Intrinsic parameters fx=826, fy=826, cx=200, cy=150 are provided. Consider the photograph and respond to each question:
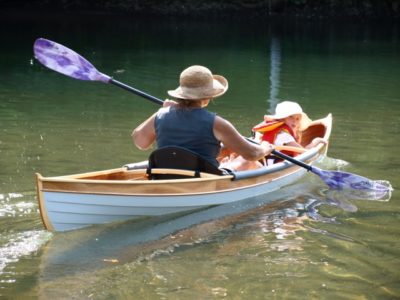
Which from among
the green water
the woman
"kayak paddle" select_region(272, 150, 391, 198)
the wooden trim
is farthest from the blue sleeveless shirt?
the wooden trim

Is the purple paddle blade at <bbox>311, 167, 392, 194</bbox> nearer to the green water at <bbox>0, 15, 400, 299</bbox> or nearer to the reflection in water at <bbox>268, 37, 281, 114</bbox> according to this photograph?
the green water at <bbox>0, 15, 400, 299</bbox>

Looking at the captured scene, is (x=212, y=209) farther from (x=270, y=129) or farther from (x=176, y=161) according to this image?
(x=270, y=129)

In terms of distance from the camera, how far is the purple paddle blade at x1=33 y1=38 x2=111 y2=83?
7273mm

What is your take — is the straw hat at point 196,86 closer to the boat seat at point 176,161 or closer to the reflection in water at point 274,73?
the boat seat at point 176,161

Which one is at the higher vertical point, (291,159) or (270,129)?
(270,129)

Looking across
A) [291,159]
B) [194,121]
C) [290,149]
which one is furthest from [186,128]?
[290,149]

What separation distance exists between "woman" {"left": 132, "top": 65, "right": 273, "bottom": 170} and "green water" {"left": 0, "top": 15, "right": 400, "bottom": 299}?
643 millimetres

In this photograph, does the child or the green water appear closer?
the green water

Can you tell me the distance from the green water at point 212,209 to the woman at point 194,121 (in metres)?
0.64

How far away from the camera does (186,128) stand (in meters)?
A: 6.25

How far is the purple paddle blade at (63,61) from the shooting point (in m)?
7.27

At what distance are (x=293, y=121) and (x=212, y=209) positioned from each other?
1.59 m

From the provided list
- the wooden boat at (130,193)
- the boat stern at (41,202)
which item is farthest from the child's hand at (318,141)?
the boat stern at (41,202)

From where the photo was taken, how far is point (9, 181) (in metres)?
7.57
